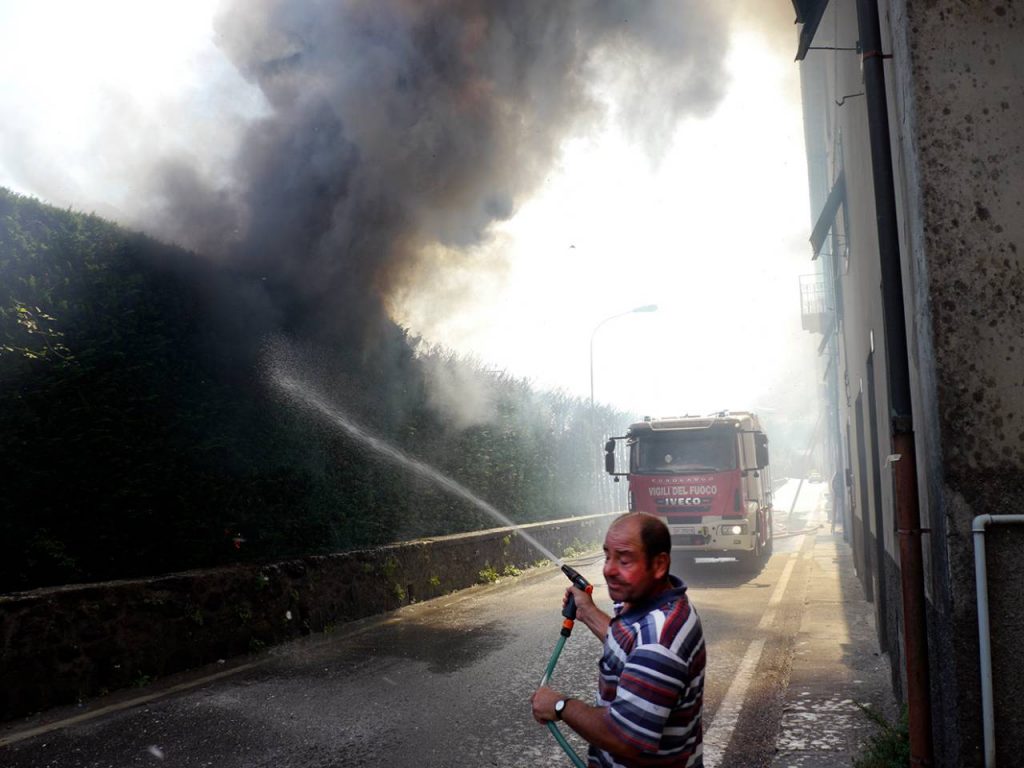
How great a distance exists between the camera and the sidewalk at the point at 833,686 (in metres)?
5.00

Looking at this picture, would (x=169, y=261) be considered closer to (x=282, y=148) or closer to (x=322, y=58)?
(x=282, y=148)

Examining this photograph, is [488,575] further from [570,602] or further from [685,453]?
[570,602]

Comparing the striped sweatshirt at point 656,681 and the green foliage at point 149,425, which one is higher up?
the green foliage at point 149,425

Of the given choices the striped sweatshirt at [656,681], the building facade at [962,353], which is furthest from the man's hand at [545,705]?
the building facade at [962,353]

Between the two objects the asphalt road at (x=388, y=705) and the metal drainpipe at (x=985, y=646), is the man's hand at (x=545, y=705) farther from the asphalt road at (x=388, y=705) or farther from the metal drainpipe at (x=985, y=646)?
the asphalt road at (x=388, y=705)

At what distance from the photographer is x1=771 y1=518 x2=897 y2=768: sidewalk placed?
500 cm

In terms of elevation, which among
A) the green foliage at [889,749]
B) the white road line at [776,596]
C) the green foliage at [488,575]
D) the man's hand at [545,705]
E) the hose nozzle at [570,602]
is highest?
the hose nozzle at [570,602]

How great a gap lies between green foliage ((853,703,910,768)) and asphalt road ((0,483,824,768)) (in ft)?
2.20

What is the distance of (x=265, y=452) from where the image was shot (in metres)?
8.93

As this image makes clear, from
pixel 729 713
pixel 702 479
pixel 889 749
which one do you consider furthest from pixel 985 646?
pixel 702 479

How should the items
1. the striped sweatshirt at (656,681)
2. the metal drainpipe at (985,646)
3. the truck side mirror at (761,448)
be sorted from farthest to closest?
the truck side mirror at (761,448), the metal drainpipe at (985,646), the striped sweatshirt at (656,681)

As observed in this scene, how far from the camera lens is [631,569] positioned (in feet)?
7.08

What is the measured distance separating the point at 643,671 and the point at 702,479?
12065 millimetres

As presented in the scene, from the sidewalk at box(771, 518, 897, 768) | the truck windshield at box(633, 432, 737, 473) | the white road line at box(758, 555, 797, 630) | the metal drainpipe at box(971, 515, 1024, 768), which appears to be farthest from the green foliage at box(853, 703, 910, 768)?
the truck windshield at box(633, 432, 737, 473)
